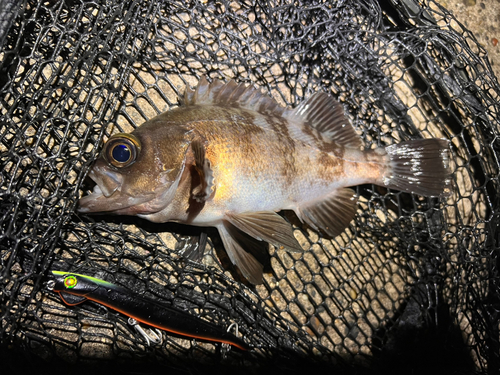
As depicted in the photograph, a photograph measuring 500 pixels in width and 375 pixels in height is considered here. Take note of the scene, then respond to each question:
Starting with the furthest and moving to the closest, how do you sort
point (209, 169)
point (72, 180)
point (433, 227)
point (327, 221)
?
point (433, 227), point (327, 221), point (72, 180), point (209, 169)

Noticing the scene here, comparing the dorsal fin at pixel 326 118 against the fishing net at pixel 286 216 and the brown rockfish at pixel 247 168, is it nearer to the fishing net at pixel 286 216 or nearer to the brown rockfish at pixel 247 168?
the brown rockfish at pixel 247 168

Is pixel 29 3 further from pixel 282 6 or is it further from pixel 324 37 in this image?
pixel 324 37

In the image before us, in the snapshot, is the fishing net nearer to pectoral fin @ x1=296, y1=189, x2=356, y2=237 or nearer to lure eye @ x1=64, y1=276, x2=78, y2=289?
lure eye @ x1=64, y1=276, x2=78, y2=289

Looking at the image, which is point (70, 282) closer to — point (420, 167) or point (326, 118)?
point (326, 118)

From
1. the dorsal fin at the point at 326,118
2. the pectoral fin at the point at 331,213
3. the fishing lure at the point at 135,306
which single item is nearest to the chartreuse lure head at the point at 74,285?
the fishing lure at the point at 135,306

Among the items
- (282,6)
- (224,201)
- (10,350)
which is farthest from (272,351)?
(282,6)

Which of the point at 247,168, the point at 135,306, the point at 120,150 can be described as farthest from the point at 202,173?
the point at 135,306
